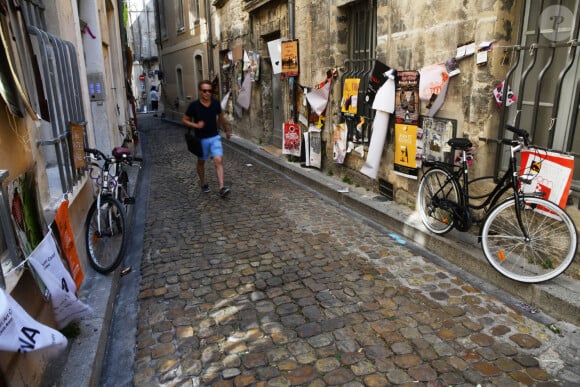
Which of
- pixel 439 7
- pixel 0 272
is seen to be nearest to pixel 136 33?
pixel 439 7

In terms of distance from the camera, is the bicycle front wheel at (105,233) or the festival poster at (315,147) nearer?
the bicycle front wheel at (105,233)

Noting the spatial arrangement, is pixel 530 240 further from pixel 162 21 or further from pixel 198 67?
pixel 162 21

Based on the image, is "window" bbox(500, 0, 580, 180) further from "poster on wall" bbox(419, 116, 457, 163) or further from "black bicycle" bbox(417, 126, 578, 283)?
"poster on wall" bbox(419, 116, 457, 163)

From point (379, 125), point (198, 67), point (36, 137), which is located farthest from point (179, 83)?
point (36, 137)

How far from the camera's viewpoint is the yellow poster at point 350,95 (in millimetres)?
6785

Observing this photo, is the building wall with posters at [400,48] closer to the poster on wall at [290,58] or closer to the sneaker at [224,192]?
the poster on wall at [290,58]

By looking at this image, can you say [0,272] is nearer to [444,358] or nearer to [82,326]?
[82,326]

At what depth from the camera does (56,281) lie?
2.69 m

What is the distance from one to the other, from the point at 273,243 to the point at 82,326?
2315mm

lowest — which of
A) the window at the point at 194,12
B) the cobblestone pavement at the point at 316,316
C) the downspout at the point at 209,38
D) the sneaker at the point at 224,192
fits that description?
the cobblestone pavement at the point at 316,316

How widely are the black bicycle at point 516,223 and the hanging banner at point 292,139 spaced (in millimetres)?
4747

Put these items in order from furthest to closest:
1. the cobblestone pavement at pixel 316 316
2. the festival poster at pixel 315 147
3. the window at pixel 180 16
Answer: the window at pixel 180 16 < the festival poster at pixel 315 147 < the cobblestone pavement at pixel 316 316

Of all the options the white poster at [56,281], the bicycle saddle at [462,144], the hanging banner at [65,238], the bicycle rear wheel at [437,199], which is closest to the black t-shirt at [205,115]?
the bicycle rear wheel at [437,199]

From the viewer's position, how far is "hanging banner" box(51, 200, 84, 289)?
304 centimetres
